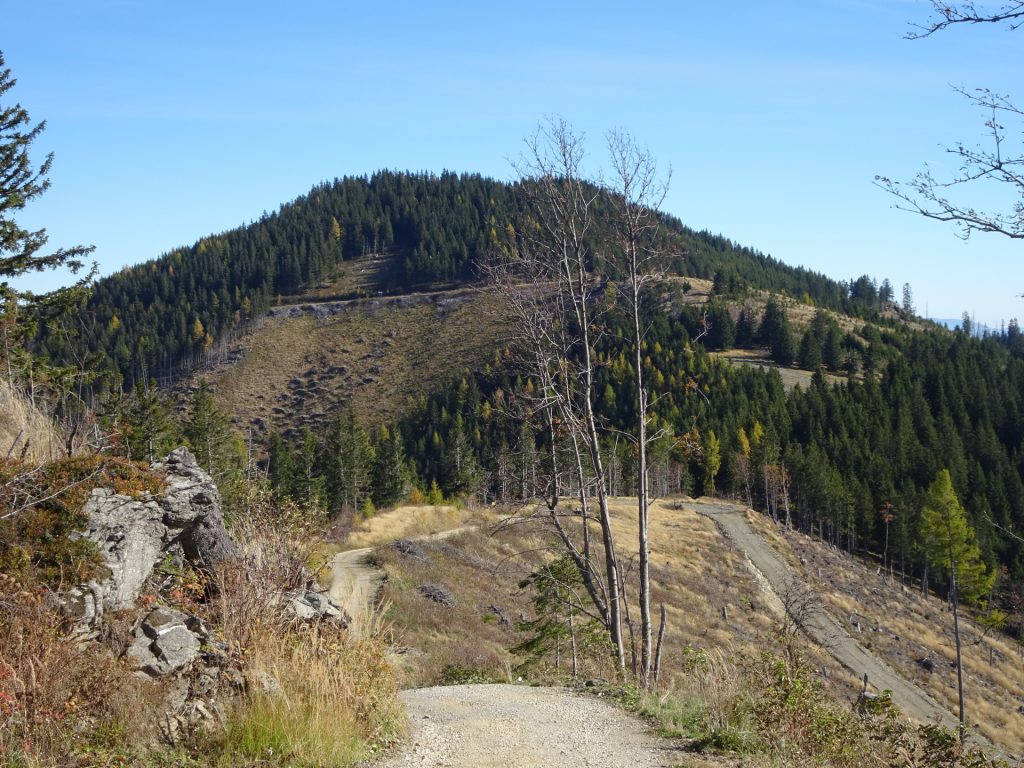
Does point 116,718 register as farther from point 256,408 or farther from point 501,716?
point 256,408

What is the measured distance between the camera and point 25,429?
8750 millimetres

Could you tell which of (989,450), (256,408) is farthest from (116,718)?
(256,408)

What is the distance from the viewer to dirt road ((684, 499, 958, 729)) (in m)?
35.2

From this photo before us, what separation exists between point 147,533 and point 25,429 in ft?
8.37

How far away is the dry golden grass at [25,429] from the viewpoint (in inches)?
341

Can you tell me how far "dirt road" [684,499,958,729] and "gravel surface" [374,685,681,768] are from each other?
14692mm

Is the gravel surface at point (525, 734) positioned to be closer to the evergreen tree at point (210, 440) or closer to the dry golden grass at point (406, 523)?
the dry golden grass at point (406, 523)

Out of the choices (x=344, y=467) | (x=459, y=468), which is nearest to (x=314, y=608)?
(x=344, y=467)

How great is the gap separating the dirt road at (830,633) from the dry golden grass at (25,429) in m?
18.7

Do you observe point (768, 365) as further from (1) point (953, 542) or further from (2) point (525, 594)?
(2) point (525, 594)

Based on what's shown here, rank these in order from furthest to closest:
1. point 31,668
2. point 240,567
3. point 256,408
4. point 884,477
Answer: point 256,408 < point 884,477 < point 240,567 < point 31,668

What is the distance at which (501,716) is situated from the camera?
735cm

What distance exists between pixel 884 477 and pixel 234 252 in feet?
555

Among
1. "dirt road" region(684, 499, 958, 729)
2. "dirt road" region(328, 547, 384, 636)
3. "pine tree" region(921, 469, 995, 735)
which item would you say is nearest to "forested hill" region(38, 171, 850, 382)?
"pine tree" region(921, 469, 995, 735)
